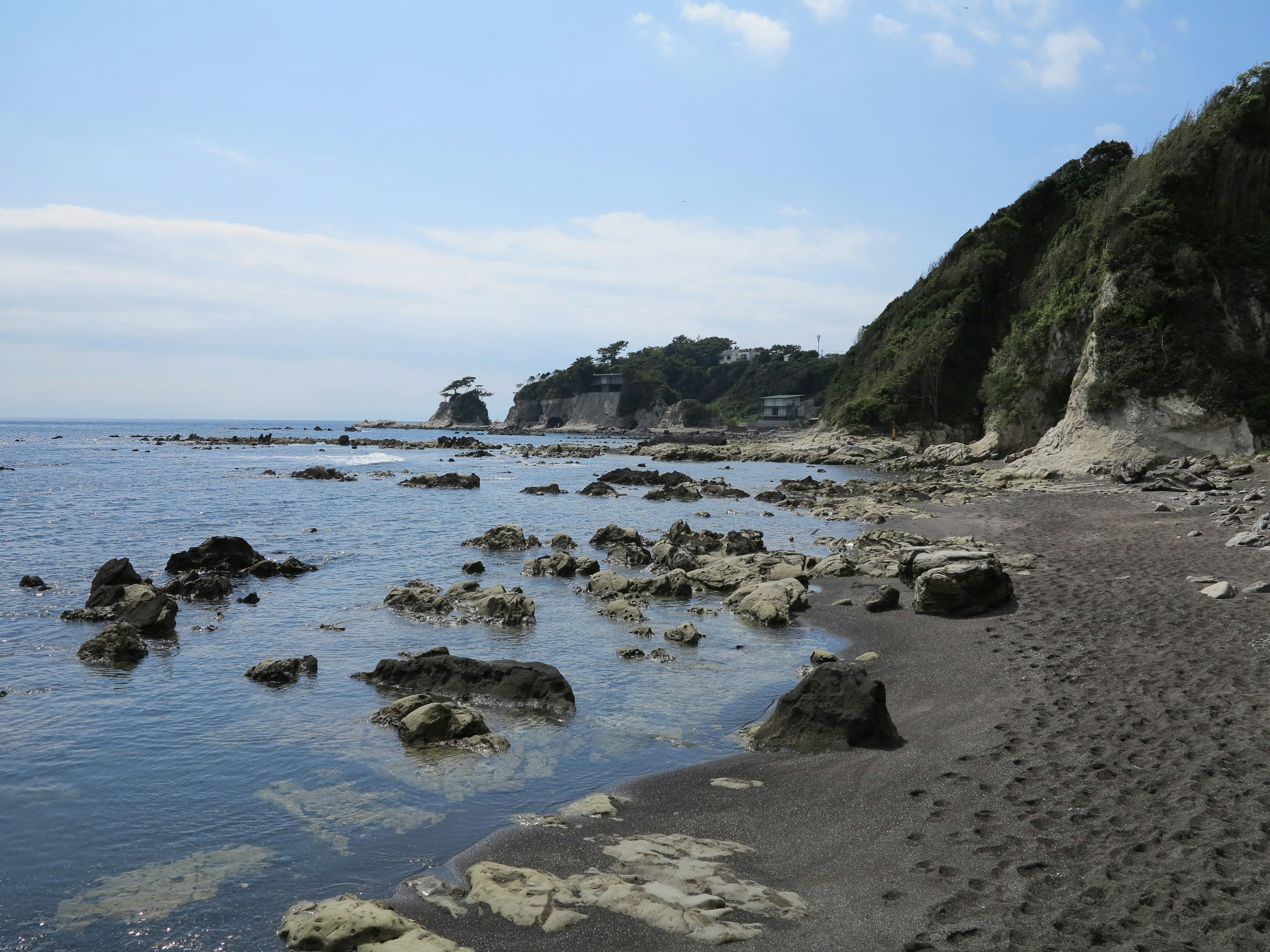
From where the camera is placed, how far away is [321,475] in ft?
188

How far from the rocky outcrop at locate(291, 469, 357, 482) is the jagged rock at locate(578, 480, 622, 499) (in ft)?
60.4

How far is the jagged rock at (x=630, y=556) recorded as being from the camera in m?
24.0

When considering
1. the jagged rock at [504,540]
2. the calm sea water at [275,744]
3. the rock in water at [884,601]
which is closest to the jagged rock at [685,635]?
the calm sea water at [275,744]

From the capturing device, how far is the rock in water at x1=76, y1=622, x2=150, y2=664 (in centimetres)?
1382

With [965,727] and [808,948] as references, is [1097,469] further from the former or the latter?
[808,948]

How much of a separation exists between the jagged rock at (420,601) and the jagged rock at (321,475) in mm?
39585

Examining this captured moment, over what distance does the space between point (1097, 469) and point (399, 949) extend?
4345 cm

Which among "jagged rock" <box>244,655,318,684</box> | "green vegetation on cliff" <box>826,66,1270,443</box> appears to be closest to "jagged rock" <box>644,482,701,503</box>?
"green vegetation on cliff" <box>826,66,1270,443</box>

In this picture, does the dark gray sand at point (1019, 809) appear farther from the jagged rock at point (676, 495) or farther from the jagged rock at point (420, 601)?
the jagged rock at point (676, 495)

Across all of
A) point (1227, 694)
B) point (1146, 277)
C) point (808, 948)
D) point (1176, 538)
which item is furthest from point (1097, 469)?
point (808, 948)

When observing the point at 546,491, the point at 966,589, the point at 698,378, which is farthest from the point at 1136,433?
the point at 698,378

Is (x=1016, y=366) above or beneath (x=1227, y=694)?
above

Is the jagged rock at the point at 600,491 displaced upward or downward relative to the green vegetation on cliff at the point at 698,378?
downward

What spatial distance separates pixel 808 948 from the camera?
5.54 m
